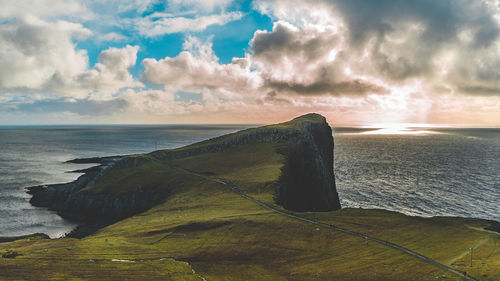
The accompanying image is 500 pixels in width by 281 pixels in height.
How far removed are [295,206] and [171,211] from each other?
4311 cm

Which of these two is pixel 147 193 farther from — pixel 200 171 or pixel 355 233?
pixel 355 233

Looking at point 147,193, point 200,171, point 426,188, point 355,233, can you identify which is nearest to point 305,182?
point 200,171

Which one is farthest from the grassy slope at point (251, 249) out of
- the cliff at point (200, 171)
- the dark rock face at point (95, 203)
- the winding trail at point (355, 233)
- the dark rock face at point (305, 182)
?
the cliff at point (200, 171)

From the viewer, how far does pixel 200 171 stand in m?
132

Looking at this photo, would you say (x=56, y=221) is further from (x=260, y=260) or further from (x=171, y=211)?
(x=260, y=260)

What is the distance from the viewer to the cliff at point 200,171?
112 m

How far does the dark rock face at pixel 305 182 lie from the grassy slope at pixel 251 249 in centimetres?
1745

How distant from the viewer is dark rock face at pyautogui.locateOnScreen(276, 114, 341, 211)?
360 ft

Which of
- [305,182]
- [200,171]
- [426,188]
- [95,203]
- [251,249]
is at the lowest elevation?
[95,203]

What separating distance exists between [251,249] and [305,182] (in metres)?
69.7

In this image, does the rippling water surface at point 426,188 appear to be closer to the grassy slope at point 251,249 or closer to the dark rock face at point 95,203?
the grassy slope at point 251,249

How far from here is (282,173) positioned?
4491 inches

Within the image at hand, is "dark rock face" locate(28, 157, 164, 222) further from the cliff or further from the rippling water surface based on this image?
the rippling water surface

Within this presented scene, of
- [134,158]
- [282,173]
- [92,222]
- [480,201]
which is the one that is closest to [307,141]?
[282,173]
